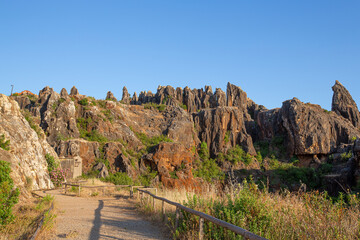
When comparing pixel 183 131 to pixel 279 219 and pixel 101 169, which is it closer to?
pixel 101 169

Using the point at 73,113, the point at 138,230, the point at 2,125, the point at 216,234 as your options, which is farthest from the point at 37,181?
the point at 73,113

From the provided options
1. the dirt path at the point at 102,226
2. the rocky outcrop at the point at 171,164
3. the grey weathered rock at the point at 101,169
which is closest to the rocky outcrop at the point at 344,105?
the rocky outcrop at the point at 171,164

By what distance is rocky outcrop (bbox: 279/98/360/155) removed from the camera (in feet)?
187

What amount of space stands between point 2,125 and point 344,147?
56.1 meters

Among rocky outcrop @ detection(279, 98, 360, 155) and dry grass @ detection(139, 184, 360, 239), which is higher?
rocky outcrop @ detection(279, 98, 360, 155)

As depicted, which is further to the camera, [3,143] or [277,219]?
[3,143]

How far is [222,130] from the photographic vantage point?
58.1 meters

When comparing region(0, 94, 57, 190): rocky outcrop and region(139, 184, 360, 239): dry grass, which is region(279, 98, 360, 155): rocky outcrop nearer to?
region(0, 94, 57, 190): rocky outcrop

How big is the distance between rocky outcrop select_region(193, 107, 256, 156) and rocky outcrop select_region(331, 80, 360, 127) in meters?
26.8

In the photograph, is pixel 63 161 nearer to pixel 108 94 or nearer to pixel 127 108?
pixel 127 108

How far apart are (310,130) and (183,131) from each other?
26.1 metres

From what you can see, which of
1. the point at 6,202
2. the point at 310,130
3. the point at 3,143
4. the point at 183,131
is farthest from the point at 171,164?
the point at 310,130

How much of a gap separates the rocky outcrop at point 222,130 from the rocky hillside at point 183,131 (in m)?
0.20

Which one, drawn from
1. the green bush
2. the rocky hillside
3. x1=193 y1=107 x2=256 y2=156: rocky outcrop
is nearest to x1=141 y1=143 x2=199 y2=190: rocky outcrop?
the rocky hillside
